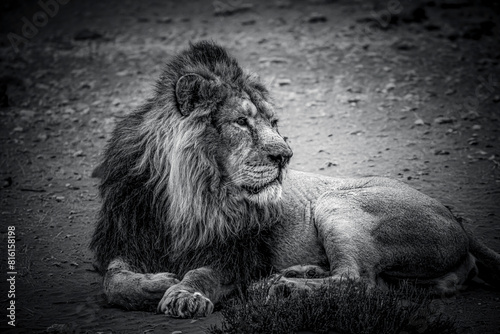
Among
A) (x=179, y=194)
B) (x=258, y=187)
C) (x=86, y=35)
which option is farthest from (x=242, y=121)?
(x=86, y=35)

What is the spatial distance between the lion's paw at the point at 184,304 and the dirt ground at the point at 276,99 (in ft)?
0.22

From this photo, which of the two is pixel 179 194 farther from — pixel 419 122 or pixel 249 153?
pixel 419 122

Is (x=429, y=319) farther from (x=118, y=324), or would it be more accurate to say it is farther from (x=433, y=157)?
(x=433, y=157)

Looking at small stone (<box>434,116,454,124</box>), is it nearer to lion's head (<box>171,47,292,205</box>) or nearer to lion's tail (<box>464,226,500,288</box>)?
lion's tail (<box>464,226,500,288</box>)

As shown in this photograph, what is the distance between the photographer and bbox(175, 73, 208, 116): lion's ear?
4.14 meters

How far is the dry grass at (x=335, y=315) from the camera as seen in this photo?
3.50 metres

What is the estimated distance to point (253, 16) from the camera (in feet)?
43.9

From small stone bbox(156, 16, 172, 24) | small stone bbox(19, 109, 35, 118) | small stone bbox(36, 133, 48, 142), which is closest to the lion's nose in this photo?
small stone bbox(36, 133, 48, 142)

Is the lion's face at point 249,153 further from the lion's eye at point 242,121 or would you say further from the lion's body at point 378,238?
the lion's body at point 378,238

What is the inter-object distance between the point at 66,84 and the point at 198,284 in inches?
281

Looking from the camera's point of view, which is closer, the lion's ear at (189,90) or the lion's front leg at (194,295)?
the lion's front leg at (194,295)

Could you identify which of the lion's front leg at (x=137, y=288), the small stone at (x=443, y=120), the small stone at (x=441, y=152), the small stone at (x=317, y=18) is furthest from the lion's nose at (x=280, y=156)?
the small stone at (x=317, y=18)

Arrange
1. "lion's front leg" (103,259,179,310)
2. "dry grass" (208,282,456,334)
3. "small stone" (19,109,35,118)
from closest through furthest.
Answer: "dry grass" (208,282,456,334) → "lion's front leg" (103,259,179,310) → "small stone" (19,109,35,118)

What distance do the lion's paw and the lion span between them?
0.03m
